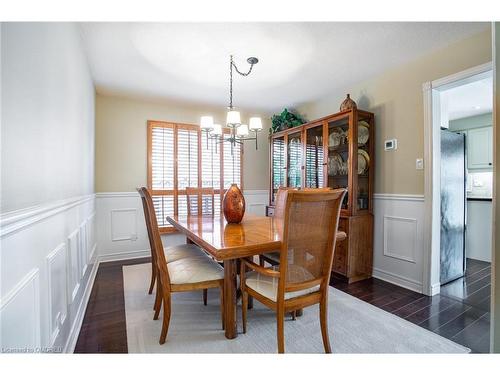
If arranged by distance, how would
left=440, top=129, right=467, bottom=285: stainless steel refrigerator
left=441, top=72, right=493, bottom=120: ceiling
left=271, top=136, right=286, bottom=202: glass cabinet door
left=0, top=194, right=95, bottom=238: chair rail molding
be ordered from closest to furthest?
left=0, top=194, right=95, bottom=238: chair rail molding → left=440, top=129, right=467, bottom=285: stainless steel refrigerator → left=441, top=72, right=493, bottom=120: ceiling → left=271, top=136, right=286, bottom=202: glass cabinet door

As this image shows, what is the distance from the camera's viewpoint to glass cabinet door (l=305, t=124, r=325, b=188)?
3215 mm

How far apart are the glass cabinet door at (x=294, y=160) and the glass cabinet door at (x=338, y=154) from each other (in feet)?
1.75

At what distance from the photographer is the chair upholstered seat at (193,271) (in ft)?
5.54

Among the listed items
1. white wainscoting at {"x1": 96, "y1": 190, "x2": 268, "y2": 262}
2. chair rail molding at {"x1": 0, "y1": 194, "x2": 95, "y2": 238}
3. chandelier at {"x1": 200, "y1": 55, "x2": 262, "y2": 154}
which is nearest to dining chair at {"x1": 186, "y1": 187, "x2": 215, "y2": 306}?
chandelier at {"x1": 200, "y1": 55, "x2": 262, "y2": 154}

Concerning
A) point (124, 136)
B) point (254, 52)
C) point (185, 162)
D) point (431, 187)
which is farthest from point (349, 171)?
point (124, 136)

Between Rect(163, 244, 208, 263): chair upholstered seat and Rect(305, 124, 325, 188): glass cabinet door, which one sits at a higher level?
Rect(305, 124, 325, 188): glass cabinet door

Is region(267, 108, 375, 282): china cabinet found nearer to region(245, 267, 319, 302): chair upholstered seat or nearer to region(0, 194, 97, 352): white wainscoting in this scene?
region(245, 267, 319, 302): chair upholstered seat

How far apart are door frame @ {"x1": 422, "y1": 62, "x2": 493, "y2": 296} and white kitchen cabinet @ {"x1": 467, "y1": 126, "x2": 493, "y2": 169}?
2464mm

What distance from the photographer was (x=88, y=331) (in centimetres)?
179

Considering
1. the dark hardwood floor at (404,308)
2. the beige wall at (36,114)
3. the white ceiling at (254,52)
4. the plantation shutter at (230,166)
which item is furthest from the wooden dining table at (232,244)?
the plantation shutter at (230,166)

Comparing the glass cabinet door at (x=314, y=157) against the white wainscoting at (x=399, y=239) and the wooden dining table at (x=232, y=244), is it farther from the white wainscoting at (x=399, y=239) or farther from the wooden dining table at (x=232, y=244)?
the wooden dining table at (x=232, y=244)
